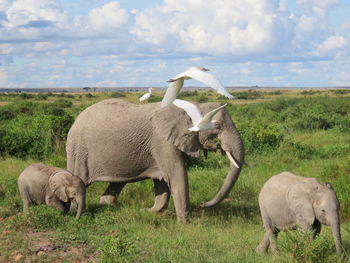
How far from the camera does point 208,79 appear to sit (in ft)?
12.9

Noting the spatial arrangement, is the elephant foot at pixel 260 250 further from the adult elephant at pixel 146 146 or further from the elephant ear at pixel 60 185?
the elephant ear at pixel 60 185

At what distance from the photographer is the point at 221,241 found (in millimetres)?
7441

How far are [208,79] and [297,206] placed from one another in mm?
2786

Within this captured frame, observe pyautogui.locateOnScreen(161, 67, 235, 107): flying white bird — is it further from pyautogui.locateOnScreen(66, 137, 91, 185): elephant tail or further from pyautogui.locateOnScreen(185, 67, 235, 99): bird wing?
pyautogui.locateOnScreen(66, 137, 91, 185): elephant tail

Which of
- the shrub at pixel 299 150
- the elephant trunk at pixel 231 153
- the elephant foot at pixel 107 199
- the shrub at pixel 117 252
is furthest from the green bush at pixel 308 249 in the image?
the shrub at pixel 299 150

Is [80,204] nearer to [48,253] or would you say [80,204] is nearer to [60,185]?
[60,185]

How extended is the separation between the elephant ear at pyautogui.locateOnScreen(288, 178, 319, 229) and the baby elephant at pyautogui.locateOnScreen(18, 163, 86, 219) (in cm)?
364

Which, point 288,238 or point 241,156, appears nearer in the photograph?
point 288,238

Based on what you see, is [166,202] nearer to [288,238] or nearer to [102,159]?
[102,159]

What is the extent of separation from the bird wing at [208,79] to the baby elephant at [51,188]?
5.05m

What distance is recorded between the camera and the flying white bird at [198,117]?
4625 millimetres

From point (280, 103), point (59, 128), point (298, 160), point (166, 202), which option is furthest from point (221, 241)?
point (280, 103)

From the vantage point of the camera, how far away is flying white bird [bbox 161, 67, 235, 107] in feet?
12.7

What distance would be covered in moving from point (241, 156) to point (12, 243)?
3600 mm
